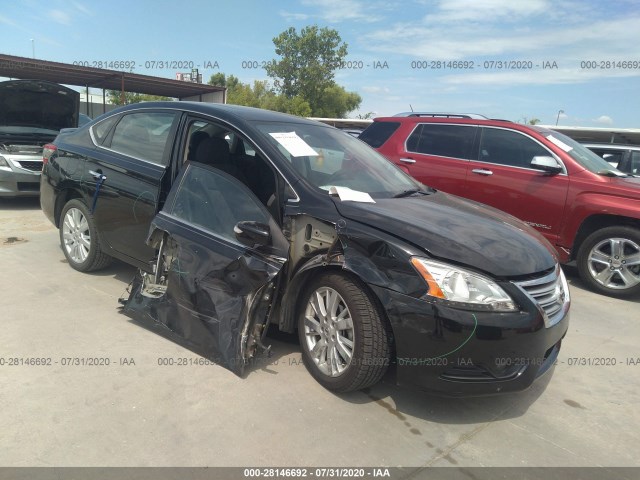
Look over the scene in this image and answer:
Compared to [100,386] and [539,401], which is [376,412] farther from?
[100,386]

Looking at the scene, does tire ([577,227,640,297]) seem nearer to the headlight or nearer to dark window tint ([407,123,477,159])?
dark window tint ([407,123,477,159])

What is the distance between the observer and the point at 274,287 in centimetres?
315

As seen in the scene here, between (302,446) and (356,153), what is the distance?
2.35m

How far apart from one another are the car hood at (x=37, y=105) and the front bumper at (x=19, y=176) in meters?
1.35

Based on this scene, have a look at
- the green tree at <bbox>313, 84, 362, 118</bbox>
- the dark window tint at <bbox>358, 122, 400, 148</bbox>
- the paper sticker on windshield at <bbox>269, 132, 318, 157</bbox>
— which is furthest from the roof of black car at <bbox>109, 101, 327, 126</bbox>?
the green tree at <bbox>313, 84, 362, 118</bbox>

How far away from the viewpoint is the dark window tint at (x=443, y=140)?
6.42 metres

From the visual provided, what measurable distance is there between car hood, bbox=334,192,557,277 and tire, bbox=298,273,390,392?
0.41m

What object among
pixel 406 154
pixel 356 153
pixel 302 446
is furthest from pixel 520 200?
pixel 302 446

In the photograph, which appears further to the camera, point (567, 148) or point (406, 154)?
point (406, 154)

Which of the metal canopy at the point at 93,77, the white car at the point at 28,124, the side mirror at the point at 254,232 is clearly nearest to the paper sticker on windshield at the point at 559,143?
the side mirror at the point at 254,232

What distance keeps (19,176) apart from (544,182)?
24.5 ft

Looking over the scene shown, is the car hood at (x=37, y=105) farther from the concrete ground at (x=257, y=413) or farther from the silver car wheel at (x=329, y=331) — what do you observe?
the silver car wheel at (x=329, y=331)

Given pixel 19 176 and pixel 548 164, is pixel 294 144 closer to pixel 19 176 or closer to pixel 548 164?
pixel 548 164

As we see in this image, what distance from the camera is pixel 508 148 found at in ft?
20.0
